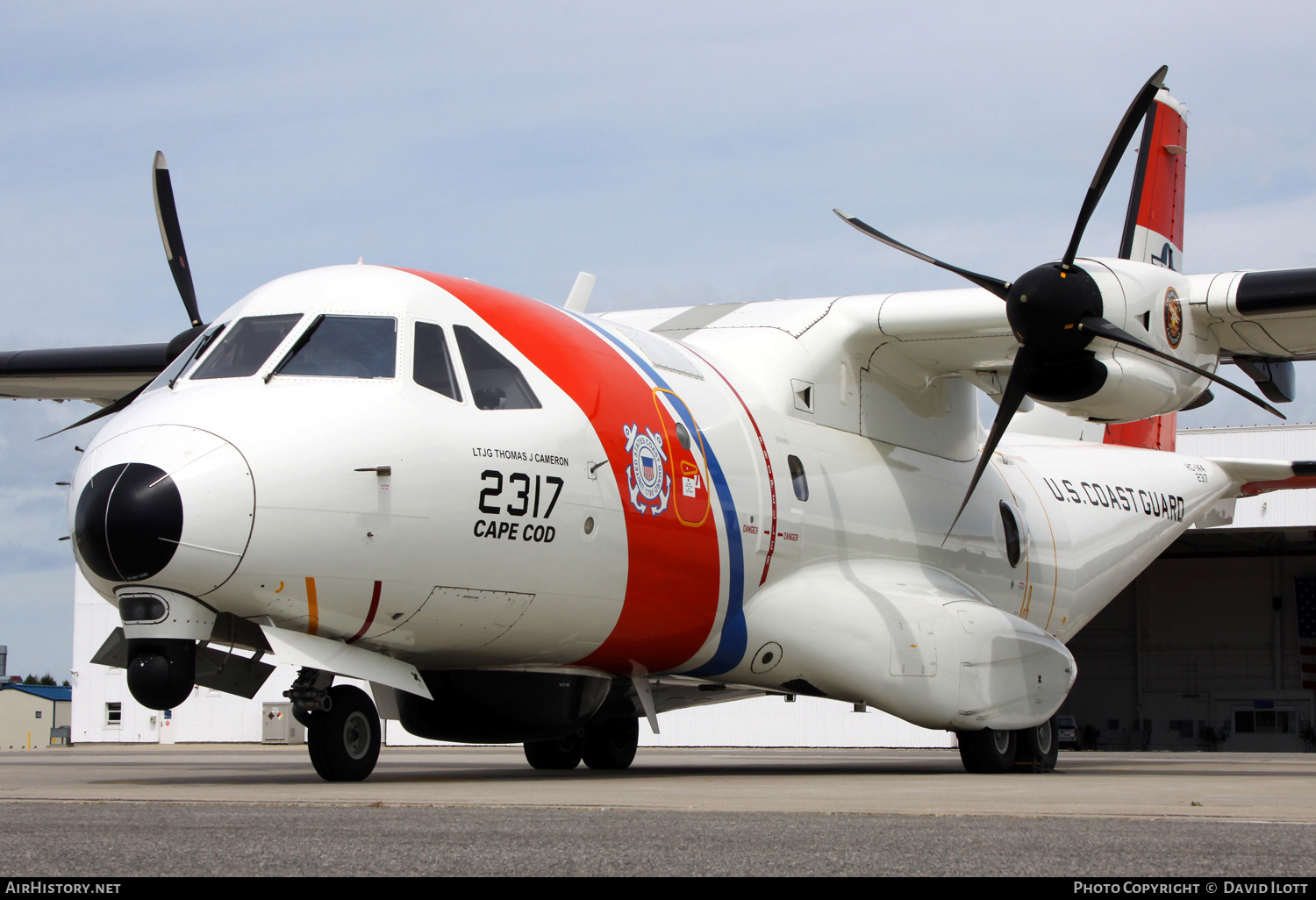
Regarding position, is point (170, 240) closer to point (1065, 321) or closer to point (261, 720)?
point (1065, 321)

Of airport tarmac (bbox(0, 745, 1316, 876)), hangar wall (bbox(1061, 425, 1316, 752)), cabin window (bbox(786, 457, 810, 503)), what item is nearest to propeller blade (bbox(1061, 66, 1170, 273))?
cabin window (bbox(786, 457, 810, 503))

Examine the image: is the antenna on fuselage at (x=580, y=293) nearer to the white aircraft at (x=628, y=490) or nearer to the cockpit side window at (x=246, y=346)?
the white aircraft at (x=628, y=490)

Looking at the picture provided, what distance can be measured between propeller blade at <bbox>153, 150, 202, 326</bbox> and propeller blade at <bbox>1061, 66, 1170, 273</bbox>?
25.4 ft

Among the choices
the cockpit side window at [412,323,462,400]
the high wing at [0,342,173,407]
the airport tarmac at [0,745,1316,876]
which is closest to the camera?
the airport tarmac at [0,745,1316,876]

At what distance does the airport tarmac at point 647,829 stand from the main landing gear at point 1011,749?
11.2ft

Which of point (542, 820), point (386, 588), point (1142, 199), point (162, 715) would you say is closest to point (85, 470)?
point (386, 588)

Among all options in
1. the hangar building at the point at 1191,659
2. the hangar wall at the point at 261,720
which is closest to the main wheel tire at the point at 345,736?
the hangar wall at the point at 261,720

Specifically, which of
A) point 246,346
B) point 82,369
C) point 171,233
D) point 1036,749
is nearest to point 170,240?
point 171,233

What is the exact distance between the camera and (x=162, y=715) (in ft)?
127

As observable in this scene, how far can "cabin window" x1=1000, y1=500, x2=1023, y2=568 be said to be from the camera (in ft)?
48.8

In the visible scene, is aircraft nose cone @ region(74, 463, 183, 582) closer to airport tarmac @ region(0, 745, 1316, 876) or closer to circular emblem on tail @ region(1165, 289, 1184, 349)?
airport tarmac @ region(0, 745, 1316, 876)
